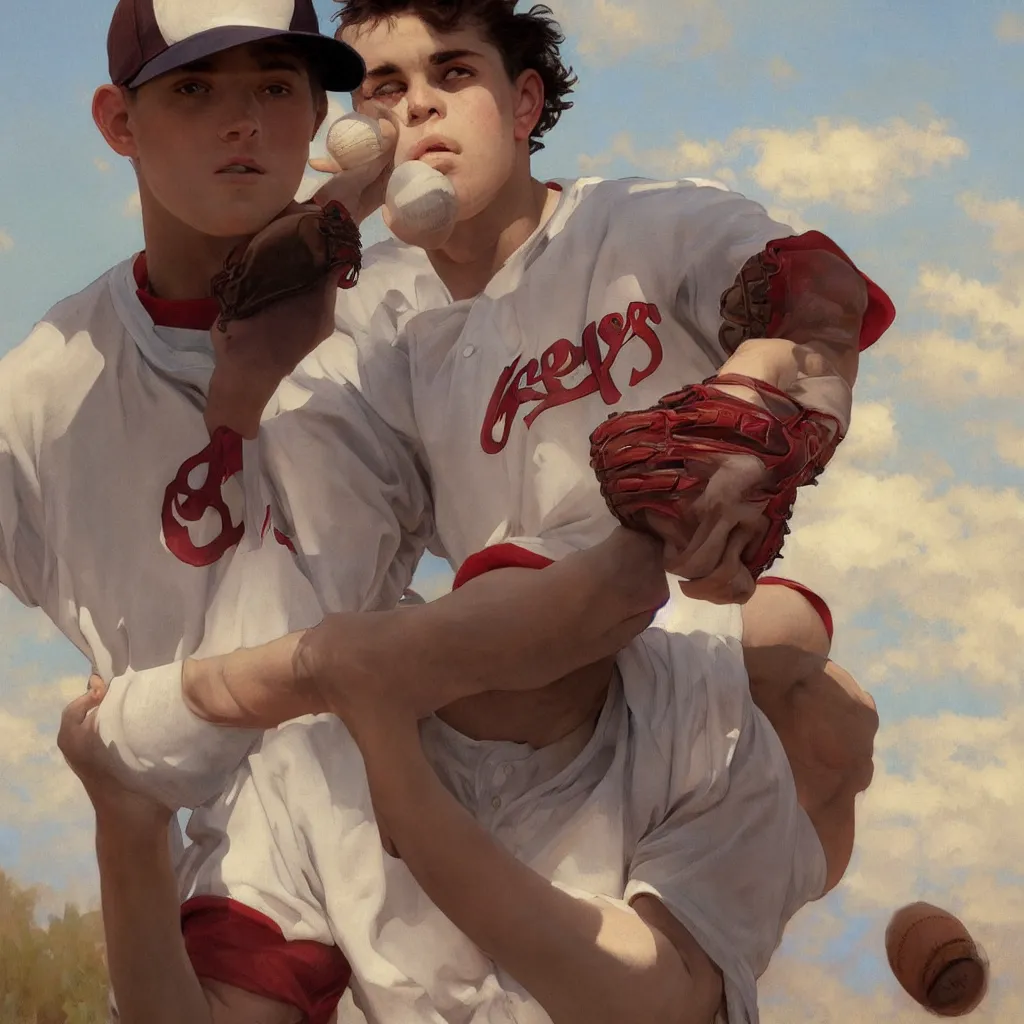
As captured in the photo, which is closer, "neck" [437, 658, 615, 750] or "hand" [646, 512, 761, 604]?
"hand" [646, 512, 761, 604]

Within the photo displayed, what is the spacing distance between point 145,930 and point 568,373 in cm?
51

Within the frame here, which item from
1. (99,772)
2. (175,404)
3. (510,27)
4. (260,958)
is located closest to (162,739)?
(99,772)

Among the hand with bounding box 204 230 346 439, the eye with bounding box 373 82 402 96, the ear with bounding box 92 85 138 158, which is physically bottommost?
the hand with bounding box 204 230 346 439

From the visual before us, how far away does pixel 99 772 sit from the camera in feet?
4.89

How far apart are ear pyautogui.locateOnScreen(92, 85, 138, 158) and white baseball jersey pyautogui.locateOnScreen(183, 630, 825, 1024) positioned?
0.52 metres

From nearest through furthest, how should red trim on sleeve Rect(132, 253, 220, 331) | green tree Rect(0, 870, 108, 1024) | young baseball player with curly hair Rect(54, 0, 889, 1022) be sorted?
1. young baseball player with curly hair Rect(54, 0, 889, 1022)
2. red trim on sleeve Rect(132, 253, 220, 331)
3. green tree Rect(0, 870, 108, 1024)

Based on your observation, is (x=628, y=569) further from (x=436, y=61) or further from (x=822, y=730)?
(x=436, y=61)

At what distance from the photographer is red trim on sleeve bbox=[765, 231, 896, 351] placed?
1.48 metres

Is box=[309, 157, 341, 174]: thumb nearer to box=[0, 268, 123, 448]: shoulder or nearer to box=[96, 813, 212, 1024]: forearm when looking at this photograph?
box=[0, 268, 123, 448]: shoulder

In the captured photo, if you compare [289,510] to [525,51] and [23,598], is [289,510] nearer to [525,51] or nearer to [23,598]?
[23,598]

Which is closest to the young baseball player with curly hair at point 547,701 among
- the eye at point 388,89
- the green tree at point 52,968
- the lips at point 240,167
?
the eye at point 388,89

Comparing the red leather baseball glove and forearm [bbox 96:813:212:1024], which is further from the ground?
the red leather baseball glove

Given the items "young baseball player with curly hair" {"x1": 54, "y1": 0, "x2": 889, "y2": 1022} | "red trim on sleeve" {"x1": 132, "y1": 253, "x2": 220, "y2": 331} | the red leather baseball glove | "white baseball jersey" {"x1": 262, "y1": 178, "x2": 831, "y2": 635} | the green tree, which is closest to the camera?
the red leather baseball glove

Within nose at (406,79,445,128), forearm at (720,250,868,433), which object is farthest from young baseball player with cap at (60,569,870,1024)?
nose at (406,79,445,128)
